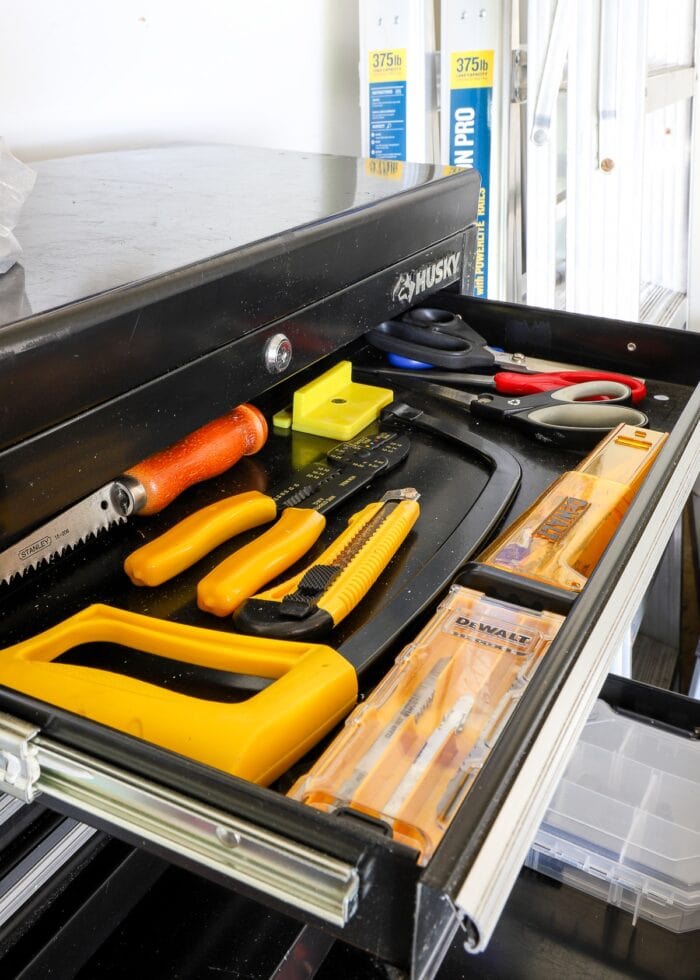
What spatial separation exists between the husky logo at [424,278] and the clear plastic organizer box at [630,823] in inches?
16.8

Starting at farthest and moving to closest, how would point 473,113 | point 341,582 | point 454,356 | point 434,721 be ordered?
1. point 473,113
2. point 454,356
3. point 341,582
4. point 434,721

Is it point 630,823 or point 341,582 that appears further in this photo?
point 630,823

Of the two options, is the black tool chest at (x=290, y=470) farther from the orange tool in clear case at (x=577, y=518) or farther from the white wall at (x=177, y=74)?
the white wall at (x=177, y=74)

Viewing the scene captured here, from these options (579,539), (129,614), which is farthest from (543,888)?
(129,614)

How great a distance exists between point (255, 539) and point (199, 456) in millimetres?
101

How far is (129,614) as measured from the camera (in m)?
0.58

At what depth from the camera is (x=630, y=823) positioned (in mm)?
857

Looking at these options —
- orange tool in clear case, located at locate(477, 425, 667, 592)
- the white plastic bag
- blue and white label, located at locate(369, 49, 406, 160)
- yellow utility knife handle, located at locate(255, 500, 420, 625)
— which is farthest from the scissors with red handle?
blue and white label, located at locate(369, 49, 406, 160)

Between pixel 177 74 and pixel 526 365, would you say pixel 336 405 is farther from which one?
pixel 177 74

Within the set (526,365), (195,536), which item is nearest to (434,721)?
(195,536)

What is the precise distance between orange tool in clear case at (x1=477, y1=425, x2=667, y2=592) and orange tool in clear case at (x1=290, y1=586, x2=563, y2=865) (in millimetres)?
57

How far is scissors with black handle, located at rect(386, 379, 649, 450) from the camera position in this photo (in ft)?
2.77

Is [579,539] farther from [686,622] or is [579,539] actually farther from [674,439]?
[686,622]

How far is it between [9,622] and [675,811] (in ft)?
1.99
